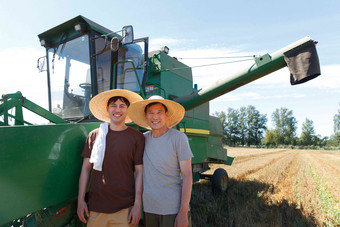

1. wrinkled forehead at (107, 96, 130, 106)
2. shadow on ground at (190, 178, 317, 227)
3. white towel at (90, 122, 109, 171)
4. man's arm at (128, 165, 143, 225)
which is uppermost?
wrinkled forehead at (107, 96, 130, 106)

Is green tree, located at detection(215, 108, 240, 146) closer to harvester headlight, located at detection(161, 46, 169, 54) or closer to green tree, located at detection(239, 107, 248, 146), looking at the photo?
green tree, located at detection(239, 107, 248, 146)

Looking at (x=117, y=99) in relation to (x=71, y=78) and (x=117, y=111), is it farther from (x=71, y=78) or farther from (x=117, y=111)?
(x=71, y=78)

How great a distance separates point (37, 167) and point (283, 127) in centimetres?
8612

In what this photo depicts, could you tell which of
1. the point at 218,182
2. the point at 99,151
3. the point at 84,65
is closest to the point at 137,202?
the point at 99,151

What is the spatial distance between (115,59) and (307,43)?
9.09ft

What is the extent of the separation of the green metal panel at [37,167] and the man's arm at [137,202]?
515 millimetres

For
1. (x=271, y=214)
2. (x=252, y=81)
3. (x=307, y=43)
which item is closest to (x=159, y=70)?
(x=252, y=81)

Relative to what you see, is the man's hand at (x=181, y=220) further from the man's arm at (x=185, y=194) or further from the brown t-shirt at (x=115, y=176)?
the brown t-shirt at (x=115, y=176)

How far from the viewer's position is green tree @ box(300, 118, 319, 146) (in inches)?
2926

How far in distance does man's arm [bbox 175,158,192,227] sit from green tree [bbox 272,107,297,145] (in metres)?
78.9

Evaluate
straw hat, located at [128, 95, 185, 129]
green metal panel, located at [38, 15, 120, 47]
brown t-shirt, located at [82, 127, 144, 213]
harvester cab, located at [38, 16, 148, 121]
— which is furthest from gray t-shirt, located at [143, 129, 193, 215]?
green metal panel, located at [38, 15, 120, 47]

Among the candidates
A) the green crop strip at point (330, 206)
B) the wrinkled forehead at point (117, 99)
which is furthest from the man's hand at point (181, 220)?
the green crop strip at point (330, 206)

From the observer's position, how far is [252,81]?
381cm

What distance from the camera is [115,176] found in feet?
5.62
